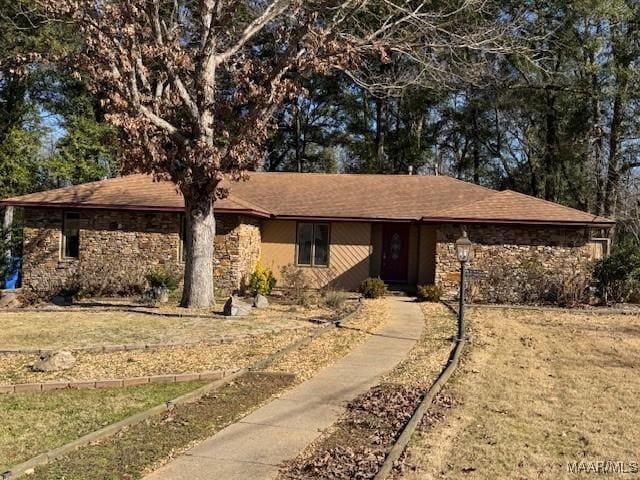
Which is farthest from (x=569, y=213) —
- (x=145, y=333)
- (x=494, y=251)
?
(x=145, y=333)

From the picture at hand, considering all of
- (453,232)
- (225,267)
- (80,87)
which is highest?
(80,87)

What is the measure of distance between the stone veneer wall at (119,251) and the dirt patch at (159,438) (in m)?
10.8

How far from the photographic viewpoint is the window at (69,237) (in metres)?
19.0

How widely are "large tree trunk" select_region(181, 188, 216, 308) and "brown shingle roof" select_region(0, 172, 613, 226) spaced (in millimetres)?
2188

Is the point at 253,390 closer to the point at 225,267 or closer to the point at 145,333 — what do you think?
the point at 145,333

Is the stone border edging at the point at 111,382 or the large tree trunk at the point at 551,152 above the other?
the large tree trunk at the point at 551,152

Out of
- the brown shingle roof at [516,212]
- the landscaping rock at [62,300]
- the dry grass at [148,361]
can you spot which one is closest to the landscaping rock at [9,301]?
the landscaping rock at [62,300]

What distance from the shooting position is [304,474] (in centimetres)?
471

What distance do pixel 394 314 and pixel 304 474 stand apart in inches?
387

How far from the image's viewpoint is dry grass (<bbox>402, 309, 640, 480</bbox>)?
508 centimetres

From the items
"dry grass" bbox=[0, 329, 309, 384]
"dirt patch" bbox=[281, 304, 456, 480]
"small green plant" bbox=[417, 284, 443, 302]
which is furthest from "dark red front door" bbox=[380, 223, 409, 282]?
"dirt patch" bbox=[281, 304, 456, 480]

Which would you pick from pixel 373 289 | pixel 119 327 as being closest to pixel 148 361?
pixel 119 327

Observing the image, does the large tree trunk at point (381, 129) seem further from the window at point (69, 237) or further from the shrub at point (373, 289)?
the window at point (69, 237)

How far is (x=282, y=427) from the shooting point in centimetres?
587
